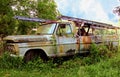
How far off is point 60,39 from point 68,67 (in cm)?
161

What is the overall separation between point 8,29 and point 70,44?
7.96m

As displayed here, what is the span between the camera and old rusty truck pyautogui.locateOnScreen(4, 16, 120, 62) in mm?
12351

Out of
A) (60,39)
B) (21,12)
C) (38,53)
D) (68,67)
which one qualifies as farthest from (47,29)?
(21,12)

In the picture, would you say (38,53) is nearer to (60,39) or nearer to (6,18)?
(60,39)

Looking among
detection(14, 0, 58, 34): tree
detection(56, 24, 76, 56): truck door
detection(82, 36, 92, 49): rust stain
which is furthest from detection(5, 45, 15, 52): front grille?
detection(14, 0, 58, 34): tree

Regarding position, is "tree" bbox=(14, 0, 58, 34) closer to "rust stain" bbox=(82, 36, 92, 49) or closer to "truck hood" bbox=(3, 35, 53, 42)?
"rust stain" bbox=(82, 36, 92, 49)

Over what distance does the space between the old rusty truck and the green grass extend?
16.1 inches

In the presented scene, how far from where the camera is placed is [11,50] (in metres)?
→ 12.3

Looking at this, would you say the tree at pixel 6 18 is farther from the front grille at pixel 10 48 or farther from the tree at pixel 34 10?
the front grille at pixel 10 48

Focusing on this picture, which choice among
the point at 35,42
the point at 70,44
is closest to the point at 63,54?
the point at 70,44

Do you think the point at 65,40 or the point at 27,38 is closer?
the point at 27,38

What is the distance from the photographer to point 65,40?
13.6 meters

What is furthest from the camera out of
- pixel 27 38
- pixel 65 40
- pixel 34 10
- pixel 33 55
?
pixel 34 10

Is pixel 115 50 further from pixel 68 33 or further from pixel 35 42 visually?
pixel 35 42
